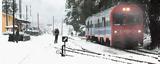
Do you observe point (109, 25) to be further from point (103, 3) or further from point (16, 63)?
point (16, 63)

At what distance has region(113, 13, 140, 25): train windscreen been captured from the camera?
978 inches

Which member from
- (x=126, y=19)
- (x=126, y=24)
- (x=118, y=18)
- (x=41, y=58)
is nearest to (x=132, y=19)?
(x=126, y=19)

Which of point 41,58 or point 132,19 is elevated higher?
point 132,19

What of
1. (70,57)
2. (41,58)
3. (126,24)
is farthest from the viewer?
(126,24)

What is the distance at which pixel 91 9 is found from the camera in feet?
155

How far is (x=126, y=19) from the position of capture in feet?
81.8

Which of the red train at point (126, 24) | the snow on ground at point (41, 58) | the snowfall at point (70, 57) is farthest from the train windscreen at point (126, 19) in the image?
the snow on ground at point (41, 58)

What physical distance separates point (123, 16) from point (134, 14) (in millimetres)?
778

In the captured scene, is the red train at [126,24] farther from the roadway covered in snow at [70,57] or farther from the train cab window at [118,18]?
the roadway covered in snow at [70,57]

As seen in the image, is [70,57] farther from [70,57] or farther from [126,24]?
[126,24]

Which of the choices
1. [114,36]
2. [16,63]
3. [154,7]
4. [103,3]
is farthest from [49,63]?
[103,3]

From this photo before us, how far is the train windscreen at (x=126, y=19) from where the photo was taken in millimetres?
24844

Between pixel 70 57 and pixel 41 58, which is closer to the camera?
pixel 41 58

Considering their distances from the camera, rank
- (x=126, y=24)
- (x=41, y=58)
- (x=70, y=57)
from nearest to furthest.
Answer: (x=41, y=58) → (x=70, y=57) → (x=126, y=24)
